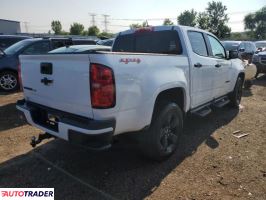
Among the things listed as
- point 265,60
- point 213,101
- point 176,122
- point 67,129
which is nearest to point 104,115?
point 67,129

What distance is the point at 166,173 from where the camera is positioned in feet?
12.6

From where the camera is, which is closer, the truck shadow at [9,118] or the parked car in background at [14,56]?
the truck shadow at [9,118]

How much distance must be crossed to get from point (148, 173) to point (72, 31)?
7798cm

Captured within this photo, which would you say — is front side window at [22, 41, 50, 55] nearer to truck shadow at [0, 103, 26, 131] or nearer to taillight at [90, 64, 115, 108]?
truck shadow at [0, 103, 26, 131]

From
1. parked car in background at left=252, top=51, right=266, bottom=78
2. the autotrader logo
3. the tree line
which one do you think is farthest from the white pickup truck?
the tree line

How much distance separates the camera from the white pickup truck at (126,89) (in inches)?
117

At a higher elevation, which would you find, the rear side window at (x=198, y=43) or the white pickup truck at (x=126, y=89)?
the rear side window at (x=198, y=43)

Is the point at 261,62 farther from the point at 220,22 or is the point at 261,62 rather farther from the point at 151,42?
the point at 220,22

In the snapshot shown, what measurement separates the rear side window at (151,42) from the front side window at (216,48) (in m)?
1.42

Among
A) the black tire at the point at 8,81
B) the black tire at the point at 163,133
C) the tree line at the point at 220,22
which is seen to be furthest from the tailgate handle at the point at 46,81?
the tree line at the point at 220,22

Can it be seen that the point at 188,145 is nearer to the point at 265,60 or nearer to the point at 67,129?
the point at 67,129

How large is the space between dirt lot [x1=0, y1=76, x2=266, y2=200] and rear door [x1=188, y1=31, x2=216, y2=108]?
29.5 inches

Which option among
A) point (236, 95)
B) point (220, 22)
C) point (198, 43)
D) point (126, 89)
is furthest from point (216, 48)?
point (220, 22)

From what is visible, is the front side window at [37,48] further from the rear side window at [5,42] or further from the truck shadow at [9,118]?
the rear side window at [5,42]
